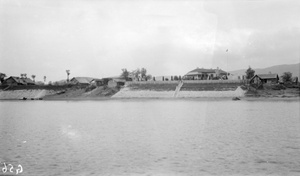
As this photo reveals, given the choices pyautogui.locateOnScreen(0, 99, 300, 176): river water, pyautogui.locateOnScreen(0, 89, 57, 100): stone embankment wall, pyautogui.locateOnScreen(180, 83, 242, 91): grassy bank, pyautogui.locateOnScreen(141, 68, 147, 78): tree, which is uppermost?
pyautogui.locateOnScreen(141, 68, 147, 78): tree

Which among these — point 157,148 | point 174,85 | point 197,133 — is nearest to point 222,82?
point 174,85

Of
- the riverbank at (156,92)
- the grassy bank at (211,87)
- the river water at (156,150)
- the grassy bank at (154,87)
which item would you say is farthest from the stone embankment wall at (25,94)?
the river water at (156,150)

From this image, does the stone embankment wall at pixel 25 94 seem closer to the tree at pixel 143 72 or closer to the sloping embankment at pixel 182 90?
the sloping embankment at pixel 182 90

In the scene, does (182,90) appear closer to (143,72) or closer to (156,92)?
(156,92)

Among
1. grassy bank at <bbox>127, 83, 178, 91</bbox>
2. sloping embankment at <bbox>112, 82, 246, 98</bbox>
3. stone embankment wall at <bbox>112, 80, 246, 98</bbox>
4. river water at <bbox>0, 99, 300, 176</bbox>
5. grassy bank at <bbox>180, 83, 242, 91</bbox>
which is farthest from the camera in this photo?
→ grassy bank at <bbox>127, 83, 178, 91</bbox>

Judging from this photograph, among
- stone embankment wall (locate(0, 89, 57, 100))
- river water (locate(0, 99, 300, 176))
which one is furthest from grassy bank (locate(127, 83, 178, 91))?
river water (locate(0, 99, 300, 176))

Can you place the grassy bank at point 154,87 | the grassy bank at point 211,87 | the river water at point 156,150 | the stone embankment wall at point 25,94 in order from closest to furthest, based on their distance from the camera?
the river water at point 156,150 < the grassy bank at point 211,87 < the grassy bank at point 154,87 < the stone embankment wall at point 25,94

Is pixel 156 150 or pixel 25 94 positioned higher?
pixel 25 94

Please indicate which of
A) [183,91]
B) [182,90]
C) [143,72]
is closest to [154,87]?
[182,90]

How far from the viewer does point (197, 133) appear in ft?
82.1

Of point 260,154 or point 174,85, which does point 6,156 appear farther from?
point 174,85

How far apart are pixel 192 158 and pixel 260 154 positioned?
3.68 m

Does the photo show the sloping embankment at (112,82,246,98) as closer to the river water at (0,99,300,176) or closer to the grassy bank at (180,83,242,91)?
the grassy bank at (180,83,242,91)

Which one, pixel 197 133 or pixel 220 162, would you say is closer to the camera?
pixel 220 162
